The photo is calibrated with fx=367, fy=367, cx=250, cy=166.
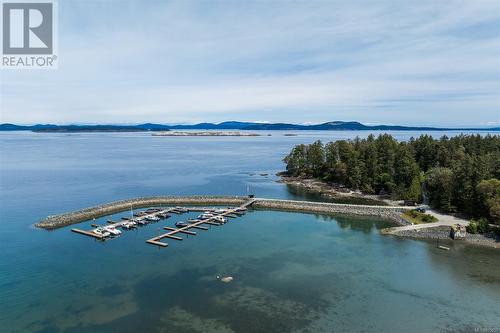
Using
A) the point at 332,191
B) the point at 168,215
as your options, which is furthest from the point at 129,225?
the point at 332,191

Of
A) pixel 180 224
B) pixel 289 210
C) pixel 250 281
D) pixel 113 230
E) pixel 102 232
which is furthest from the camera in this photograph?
pixel 289 210

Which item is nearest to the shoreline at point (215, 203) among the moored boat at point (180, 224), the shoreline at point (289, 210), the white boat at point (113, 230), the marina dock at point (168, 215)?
the shoreline at point (289, 210)

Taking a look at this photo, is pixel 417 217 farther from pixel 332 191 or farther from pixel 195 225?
pixel 195 225

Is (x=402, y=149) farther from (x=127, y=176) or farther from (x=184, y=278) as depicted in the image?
(x=127, y=176)

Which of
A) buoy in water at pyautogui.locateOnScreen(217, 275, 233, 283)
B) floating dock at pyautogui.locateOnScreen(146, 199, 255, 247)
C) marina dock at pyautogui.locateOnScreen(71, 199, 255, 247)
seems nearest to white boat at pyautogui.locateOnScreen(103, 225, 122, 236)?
marina dock at pyautogui.locateOnScreen(71, 199, 255, 247)

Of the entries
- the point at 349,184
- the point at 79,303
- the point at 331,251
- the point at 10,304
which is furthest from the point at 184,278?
the point at 349,184

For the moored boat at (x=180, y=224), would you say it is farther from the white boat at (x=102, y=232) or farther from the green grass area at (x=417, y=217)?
the green grass area at (x=417, y=217)
